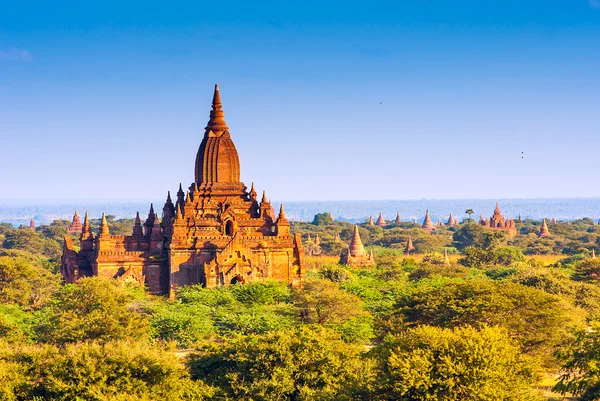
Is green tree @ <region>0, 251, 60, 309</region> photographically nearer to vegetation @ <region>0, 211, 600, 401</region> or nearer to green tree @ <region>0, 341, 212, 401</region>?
vegetation @ <region>0, 211, 600, 401</region>

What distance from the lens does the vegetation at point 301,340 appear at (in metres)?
33.3

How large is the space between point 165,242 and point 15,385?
93.9ft

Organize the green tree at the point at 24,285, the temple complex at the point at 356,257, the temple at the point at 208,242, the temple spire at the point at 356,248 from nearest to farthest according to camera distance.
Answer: the green tree at the point at 24,285
the temple at the point at 208,242
the temple complex at the point at 356,257
the temple spire at the point at 356,248

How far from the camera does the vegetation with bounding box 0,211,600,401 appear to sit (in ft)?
109

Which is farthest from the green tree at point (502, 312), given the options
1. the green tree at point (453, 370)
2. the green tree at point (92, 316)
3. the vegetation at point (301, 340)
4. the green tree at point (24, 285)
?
the green tree at point (24, 285)

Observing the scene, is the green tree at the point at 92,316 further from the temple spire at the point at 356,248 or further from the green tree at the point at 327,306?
the temple spire at the point at 356,248

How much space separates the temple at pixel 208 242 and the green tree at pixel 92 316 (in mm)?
7316

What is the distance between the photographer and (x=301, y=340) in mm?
38219

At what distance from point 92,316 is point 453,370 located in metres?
19.3

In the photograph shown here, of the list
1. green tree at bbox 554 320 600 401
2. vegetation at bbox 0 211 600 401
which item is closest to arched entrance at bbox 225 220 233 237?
vegetation at bbox 0 211 600 401

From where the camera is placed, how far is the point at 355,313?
53062 millimetres

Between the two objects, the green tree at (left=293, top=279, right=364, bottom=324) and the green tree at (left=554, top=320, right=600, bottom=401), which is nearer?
the green tree at (left=554, top=320, right=600, bottom=401)

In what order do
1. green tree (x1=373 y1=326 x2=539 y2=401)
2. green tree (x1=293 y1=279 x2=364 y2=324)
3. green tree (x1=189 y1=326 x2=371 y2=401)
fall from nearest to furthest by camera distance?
1. green tree (x1=373 y1=326 x2=539 y2=401)
2. green tree (x1=189 y1=326 x2=371 y2=401)
3. green tree (x1=293 y1=279 x2=364 y2=324)

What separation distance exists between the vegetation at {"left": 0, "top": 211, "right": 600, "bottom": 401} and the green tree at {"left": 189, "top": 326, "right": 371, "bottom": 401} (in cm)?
5
